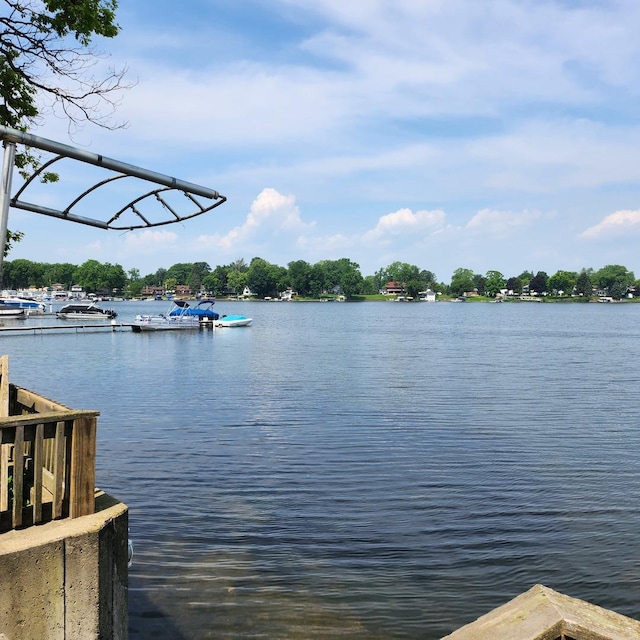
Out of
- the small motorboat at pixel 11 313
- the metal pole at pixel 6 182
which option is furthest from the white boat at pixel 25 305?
the metal pole at pixel 6 182

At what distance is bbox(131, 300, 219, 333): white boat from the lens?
79750 mm

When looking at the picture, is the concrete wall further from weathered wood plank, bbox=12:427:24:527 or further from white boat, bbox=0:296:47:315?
white boat, bbox=0:296:47:315

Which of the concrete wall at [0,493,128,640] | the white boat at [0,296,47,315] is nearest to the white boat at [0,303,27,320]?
the white boat at [0,296,47,315]

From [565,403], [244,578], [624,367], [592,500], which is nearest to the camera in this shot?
[244,578]

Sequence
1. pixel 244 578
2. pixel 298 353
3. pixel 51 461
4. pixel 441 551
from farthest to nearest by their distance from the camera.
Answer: pixel 298 353, pixel 441 551, pixel 244 578, pixel 51 461

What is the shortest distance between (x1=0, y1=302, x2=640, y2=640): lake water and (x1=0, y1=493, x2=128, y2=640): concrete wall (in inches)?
99.1

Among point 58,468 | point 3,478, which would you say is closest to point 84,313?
point 3,478

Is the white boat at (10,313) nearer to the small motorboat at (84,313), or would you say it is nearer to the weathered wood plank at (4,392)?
the small motorboat at (84,313)

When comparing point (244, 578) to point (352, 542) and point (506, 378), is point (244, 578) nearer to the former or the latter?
point (352, 542)

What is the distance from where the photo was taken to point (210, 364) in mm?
44688

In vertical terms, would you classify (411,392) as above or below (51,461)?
below

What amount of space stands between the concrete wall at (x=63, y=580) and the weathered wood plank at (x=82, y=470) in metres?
0.13

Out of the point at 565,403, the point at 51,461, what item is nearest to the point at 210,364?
the point at 565,403

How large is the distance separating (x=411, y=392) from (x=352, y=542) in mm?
19026
